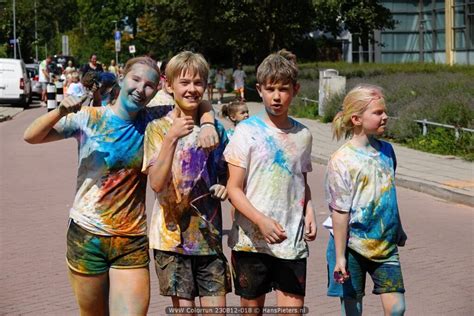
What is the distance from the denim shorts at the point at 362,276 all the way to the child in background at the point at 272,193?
0.42 m

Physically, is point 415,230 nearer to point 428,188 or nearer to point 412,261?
point 412,261

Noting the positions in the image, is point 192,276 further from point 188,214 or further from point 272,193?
point 272,193

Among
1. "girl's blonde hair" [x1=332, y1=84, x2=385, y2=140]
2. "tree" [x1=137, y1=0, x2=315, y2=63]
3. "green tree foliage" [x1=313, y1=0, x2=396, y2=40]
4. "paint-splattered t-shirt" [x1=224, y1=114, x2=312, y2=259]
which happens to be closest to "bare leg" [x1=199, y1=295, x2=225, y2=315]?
"paint-splattered t-shirt" [x1=224, y1=114, x2=312, y2=259]

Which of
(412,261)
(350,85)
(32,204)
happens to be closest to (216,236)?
(412,261)

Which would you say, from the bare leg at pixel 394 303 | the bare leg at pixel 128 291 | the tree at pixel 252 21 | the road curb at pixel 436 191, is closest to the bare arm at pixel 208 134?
the bare leg at pixel 128 291

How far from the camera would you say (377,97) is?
5301 millimetres

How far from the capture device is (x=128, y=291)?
188 inches

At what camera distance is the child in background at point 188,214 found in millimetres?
4812

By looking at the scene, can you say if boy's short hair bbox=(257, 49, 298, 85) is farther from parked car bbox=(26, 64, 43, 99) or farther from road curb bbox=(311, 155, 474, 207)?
parked car bbox=(26, 64, 43, 99)

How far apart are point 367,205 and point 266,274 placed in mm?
723

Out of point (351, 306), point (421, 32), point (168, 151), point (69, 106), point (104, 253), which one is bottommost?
point (351, 306)

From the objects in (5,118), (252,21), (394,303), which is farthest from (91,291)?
(252,21)

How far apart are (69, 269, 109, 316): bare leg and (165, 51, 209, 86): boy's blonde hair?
115cm

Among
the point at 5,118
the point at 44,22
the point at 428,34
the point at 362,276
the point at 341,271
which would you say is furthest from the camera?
the point at 44,22
